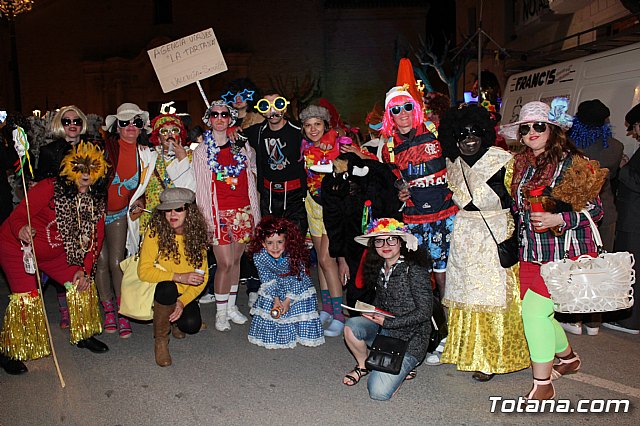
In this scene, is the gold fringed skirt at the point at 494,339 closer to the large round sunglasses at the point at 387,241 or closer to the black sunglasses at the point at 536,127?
the large round sunglasses at the point at 387,241

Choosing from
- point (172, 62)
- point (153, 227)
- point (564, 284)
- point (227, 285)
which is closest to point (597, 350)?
point (564, 284)

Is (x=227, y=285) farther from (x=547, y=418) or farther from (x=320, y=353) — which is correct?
(x=547, y=418)

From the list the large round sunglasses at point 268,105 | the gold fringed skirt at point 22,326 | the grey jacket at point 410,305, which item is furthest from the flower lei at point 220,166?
the grey jacket at point 410,305

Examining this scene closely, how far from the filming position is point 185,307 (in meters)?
5.09

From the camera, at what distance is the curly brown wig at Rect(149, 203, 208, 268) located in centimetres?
484

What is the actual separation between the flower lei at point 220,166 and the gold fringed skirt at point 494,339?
2488 millimetres

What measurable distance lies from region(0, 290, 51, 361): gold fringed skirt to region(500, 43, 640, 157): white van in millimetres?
5968

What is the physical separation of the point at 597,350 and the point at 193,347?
3.51 m

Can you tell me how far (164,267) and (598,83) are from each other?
5348 millimetres

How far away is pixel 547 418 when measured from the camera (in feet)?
11.9

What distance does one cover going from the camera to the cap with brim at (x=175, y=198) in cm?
485

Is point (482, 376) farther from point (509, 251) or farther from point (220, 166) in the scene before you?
point (220, 166)

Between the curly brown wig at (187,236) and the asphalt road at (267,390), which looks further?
the curly brown wig at (187,236)

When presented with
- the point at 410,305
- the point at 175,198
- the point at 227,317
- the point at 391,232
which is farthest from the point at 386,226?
the point at 227,317
